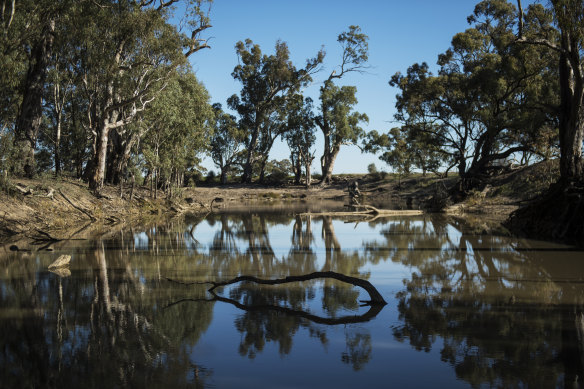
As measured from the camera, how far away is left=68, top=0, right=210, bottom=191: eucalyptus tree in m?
26.2

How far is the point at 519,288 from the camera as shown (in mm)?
8828

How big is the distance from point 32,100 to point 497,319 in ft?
80.9

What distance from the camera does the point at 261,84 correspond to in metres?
64.6

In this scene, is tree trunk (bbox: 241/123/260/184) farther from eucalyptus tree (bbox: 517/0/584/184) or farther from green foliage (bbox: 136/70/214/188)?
eucalyptus tree (bbox: 517/0/584/184)

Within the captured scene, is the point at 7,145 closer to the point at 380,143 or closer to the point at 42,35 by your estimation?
the point at 42,35

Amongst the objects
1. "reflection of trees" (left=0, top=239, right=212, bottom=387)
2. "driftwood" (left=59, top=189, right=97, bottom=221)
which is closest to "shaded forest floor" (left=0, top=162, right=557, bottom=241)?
"driftwood" (left=59, top=189, right=97, bottom=221)

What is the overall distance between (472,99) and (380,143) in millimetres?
32379

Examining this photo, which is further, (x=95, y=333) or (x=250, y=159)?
(x=250, y=159)

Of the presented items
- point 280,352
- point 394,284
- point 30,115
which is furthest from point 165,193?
point 280,352

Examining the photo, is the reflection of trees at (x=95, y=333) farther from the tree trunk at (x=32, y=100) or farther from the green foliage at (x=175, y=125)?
the green foliage at (x=175, y=125)

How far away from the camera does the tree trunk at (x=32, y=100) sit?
77.6 ft

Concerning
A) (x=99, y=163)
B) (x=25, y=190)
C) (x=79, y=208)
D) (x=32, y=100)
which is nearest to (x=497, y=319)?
(x=25, y=190)

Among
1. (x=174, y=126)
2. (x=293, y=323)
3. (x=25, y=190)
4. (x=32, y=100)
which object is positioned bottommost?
(x=293, y=323)

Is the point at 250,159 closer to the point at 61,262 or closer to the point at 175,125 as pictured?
the point at 175,125
